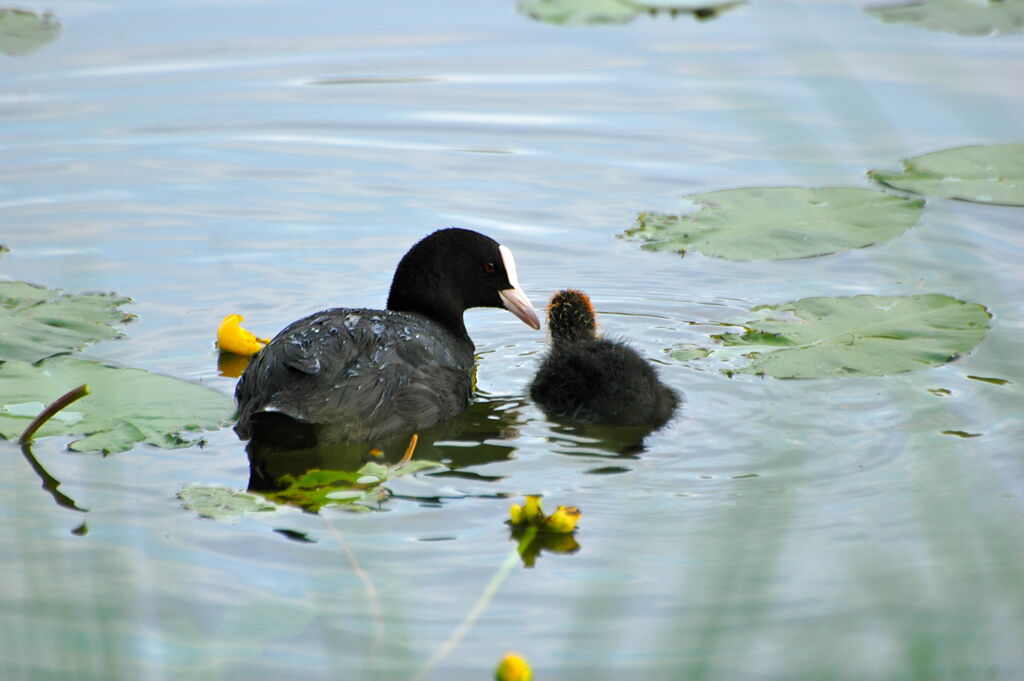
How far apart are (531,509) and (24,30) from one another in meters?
7.88

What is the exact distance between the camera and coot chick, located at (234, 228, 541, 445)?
198 inches

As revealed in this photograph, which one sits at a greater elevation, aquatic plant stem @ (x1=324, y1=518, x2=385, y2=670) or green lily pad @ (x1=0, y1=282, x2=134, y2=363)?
green lily pad @ (x1=0, y1=282, x2=134, y2=363)

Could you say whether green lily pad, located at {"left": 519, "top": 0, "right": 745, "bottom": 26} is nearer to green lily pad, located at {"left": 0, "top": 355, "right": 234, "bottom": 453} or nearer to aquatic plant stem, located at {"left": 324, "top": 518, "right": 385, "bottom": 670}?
green lily pad, located at {"left": 0, "top": 355, "right": 234, "bottom": 453}

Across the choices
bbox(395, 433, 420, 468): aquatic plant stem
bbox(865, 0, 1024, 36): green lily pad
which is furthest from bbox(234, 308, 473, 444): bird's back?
bbox(865, 0, 1024, 36): green lily pad

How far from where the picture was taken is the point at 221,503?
443 cm

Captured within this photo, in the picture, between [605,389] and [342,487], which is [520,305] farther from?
[342,487]

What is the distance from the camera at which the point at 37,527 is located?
4.34 meters

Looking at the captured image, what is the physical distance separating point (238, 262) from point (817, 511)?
3971mm

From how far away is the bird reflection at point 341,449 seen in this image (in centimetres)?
493

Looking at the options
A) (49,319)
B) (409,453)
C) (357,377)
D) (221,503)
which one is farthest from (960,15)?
(221,503)

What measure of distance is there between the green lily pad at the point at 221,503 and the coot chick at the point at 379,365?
49 cm

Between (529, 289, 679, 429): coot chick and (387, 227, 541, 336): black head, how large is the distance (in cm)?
66

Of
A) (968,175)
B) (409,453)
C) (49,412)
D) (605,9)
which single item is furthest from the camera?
(605,9)

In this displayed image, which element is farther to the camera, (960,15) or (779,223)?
(960,15)
